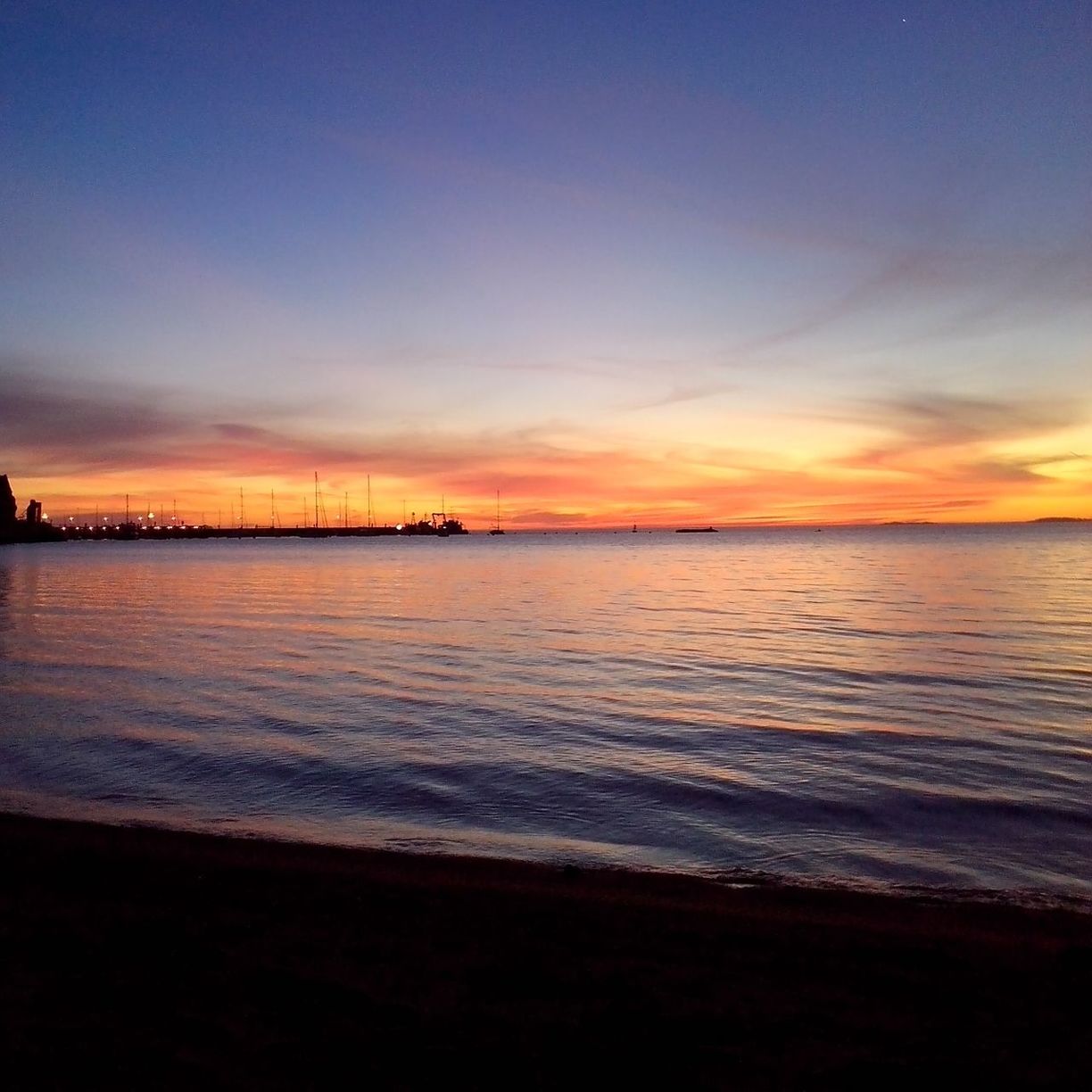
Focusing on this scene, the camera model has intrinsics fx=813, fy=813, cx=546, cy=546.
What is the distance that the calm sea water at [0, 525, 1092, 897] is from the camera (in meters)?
10.9

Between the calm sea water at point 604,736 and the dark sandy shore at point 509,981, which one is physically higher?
the dark sandy shore at point 509,981

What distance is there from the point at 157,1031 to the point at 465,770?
8.83m

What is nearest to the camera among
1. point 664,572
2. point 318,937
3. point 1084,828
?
point 318,937

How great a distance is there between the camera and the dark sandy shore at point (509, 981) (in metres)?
5.06

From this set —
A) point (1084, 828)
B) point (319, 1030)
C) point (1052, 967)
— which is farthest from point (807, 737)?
point (319, 1030)

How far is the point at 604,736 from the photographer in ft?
54.3

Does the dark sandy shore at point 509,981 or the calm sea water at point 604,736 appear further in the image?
the calm sea water at point 604,736

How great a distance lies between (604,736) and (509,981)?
414 inches

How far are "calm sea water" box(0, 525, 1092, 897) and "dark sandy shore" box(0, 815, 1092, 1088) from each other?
208 centimetres

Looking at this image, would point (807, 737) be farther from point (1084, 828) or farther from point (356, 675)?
point (356, 675)

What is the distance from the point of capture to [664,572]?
3204 inches

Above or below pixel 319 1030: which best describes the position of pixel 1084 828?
below

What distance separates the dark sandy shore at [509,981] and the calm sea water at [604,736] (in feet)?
6.82

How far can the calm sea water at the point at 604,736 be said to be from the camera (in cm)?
1094
